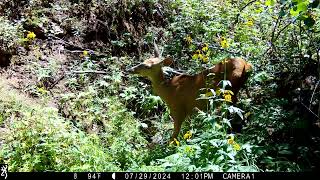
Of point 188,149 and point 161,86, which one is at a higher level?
point 161,86

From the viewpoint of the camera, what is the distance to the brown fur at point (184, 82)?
5.88 m

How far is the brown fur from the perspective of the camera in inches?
231

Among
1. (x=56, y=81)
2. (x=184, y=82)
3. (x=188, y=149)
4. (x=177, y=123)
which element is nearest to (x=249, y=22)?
(x=184, y=82)

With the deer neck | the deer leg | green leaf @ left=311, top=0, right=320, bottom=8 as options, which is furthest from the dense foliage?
the deer neck

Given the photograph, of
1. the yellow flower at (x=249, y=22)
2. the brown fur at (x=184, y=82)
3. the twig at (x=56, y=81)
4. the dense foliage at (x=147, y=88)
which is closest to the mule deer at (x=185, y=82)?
the brown fur at (x=184, y=82)

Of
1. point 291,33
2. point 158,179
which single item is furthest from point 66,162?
point 291,33

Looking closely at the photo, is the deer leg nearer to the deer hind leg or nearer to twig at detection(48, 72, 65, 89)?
the deer hind leg

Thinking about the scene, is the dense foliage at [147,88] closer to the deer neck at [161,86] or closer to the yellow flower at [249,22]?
the yellow flower at [249,22]

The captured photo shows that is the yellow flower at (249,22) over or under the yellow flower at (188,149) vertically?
over

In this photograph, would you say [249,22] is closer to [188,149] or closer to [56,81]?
[56,81]

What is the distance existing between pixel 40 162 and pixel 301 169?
8.54 ft

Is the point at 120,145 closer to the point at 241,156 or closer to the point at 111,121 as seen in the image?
the point at 111,121

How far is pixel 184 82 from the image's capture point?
6230 mm

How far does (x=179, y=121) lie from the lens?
6.10 m
